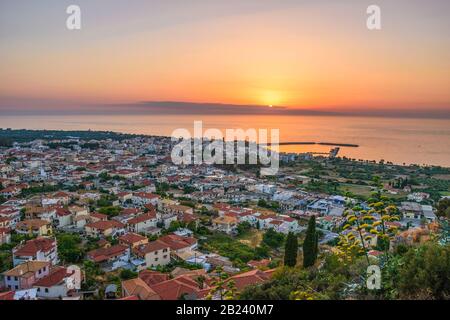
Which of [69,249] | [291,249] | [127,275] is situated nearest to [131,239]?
[69,249]

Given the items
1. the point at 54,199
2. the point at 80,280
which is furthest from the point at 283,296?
the point at 54,199

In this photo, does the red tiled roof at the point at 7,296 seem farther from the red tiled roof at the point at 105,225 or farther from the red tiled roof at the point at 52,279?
the red tiled roof at the point at 105,225

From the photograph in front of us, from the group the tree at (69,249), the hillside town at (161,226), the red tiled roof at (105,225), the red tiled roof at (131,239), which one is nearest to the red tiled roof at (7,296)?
the hillside town at (161,226)

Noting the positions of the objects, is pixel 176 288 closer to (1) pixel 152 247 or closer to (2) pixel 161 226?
(1) pixel 152 247

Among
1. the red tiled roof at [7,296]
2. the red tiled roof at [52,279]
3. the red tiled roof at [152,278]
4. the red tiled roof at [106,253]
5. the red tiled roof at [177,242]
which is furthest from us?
the red tiled roof at [177,242]

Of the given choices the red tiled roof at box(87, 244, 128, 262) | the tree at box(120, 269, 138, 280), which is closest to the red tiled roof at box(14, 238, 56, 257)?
the red tiled roof at box(87, 244, 128, 262)

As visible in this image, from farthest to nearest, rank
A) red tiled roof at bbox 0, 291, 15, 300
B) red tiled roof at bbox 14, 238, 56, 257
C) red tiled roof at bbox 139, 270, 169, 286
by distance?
red tiled roof at bbox 14, 238, 56, 257, red tiled roof at bbox 139, 270, 169, 286, red tiled roof at bbox 0, 291, 15, 300

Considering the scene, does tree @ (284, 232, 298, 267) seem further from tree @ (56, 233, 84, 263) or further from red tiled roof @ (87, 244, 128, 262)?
tree @ (56, 233, 84, 263)
